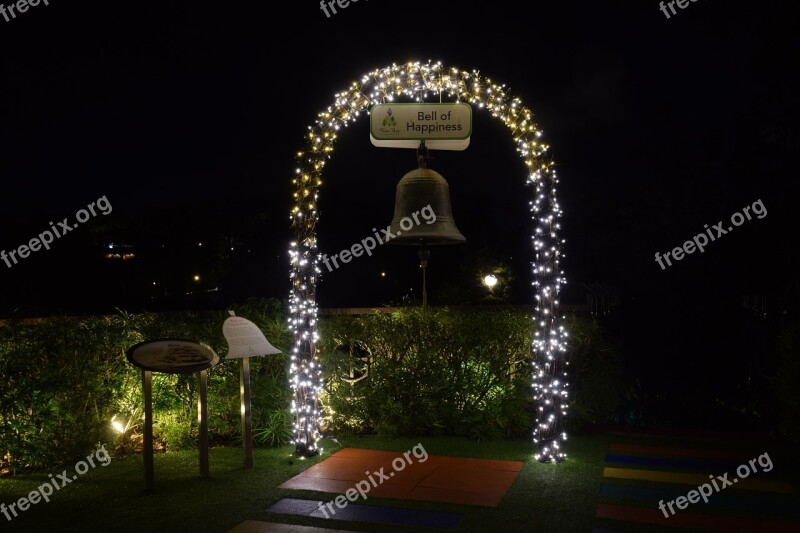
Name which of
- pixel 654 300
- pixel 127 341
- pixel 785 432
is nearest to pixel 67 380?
pixel 127 341

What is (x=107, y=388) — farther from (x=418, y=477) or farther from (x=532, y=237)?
(x=532, y=237)

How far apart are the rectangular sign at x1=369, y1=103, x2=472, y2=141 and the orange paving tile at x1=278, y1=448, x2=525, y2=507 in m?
2.94

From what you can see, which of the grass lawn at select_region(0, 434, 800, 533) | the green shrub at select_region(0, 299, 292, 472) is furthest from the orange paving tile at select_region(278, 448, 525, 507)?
the green shrub at select_region(0, 299, 292, 472)

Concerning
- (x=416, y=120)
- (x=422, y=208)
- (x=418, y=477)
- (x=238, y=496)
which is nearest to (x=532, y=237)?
(x=422, y=208)

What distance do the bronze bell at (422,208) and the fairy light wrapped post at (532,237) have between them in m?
0.78

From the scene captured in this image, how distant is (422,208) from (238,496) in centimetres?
301

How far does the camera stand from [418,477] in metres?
5.38

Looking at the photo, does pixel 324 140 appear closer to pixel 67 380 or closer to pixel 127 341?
pixel 127 341

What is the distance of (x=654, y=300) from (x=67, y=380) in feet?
20.4

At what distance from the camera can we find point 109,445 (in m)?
6.38

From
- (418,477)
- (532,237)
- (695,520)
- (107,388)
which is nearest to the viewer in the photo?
(695,520)

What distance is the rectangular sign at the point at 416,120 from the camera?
5.97 metres

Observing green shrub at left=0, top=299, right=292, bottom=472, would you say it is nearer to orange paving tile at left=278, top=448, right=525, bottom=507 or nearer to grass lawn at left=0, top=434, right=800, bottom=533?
grass lawn at left=0, top=434, right=800, bottom=533

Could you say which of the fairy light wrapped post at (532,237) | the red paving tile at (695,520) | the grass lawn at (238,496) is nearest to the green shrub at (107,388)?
the grass lawn at (238,496)
